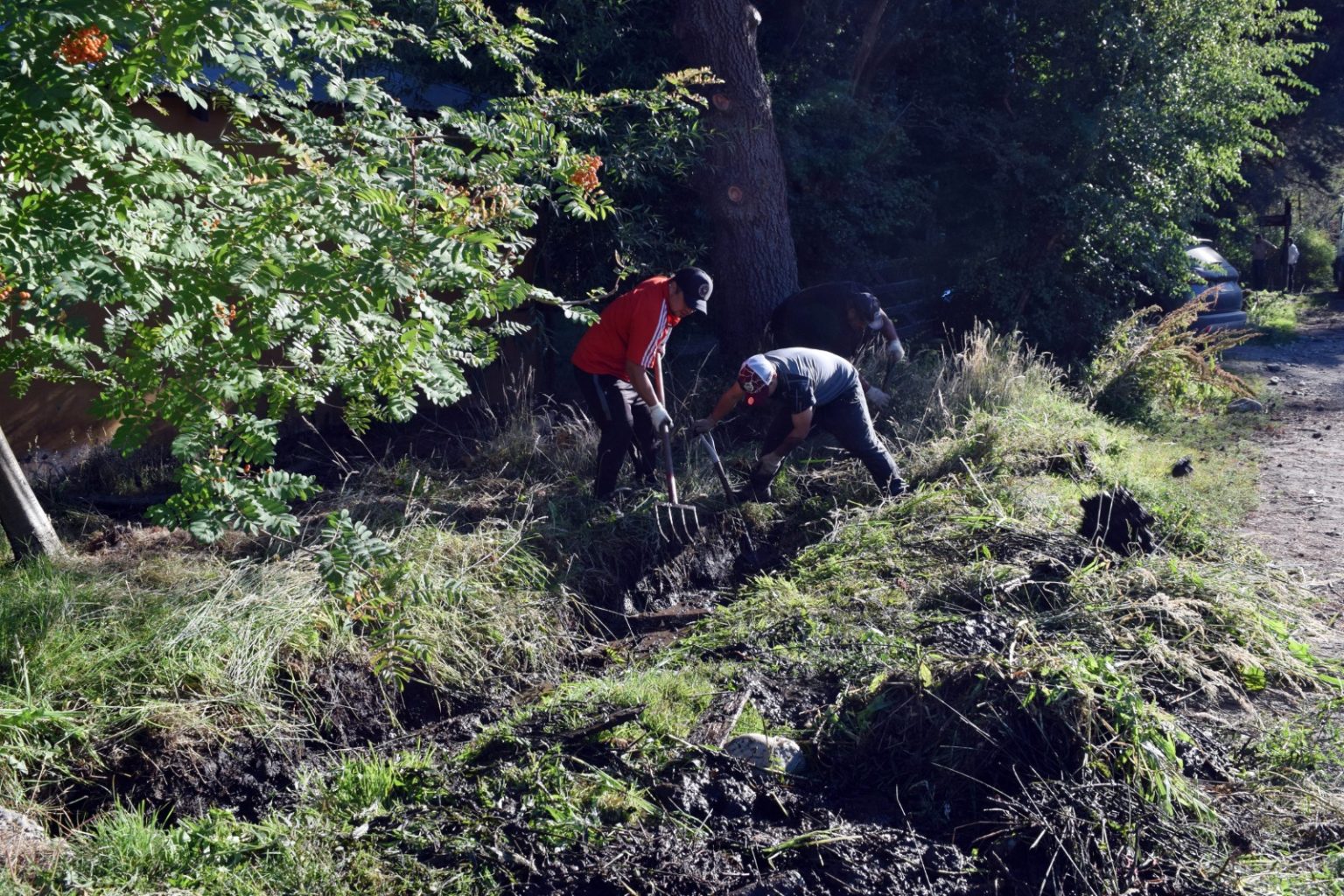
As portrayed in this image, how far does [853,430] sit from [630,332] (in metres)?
1.68

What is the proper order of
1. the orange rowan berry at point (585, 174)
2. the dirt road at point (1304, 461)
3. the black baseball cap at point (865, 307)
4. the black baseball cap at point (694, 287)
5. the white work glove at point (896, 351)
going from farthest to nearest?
the white work glove at point (896, 351), the black baseball cap at point (865, 307), the black baseball cap at point (694, 287), the dirt road at point (1304, 461), the orange rowan berry at point (585, 174)

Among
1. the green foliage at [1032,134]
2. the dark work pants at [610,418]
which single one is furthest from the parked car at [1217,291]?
the dark work pants at [610,418]

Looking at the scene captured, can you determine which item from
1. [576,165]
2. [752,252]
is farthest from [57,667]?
[752,252]

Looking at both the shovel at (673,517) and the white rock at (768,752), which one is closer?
the white rock at (768,752)

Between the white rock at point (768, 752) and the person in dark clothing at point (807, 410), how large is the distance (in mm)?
2895

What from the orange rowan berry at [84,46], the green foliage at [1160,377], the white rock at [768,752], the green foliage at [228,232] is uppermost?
the orange rowan berry at [84,46]

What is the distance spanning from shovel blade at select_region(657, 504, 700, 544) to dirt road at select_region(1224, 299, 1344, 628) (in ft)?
11.4

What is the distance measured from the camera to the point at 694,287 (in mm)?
6738

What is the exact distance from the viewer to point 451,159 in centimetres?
434

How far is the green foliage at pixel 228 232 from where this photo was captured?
3.21m

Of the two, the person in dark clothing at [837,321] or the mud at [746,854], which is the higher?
the person in dark clothing at [837,321]

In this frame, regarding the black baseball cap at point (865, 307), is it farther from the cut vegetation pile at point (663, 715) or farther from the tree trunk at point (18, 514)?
the tree trunk at point (18, 514)

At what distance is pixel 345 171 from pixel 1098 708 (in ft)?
11.2

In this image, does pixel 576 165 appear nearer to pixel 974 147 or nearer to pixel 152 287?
pixel 152 287
